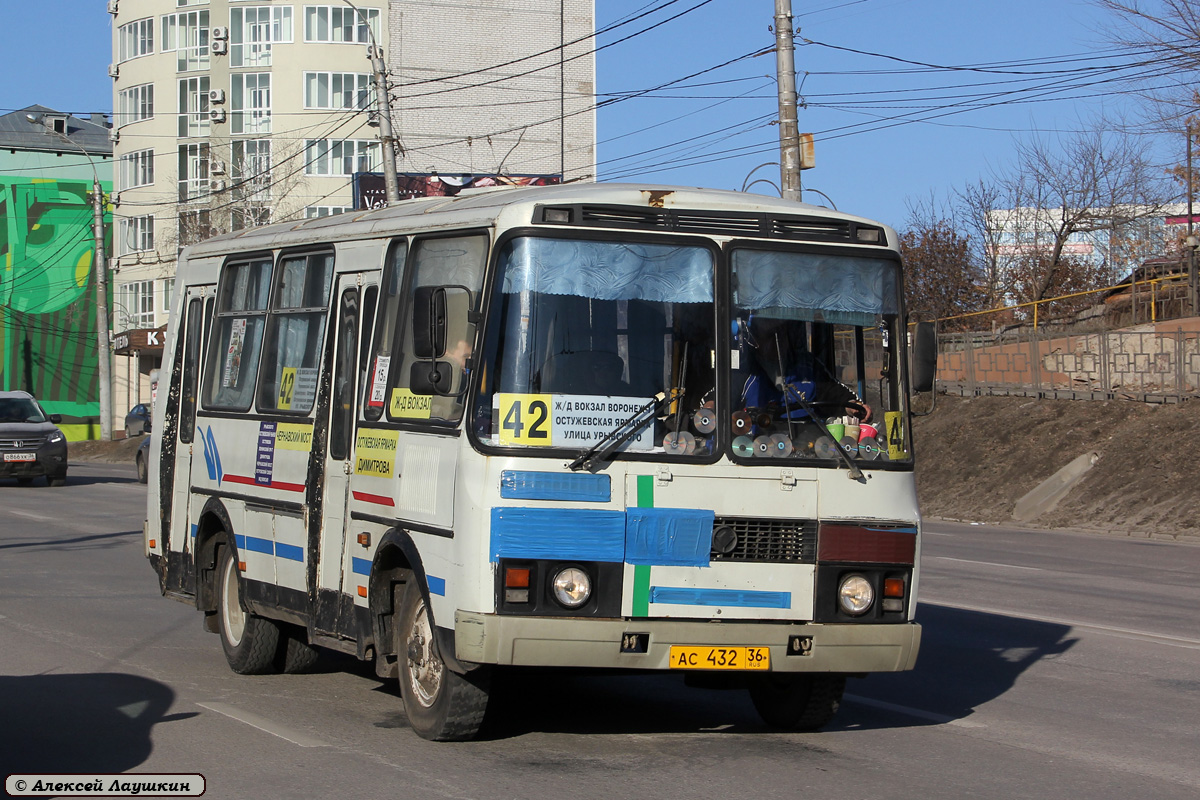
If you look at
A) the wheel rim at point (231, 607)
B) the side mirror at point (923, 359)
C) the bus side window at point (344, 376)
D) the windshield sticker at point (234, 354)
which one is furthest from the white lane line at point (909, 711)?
the windshield sticker at point (234, 354)

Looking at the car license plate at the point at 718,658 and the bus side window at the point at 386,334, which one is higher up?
the bus side window at the point at 386,334

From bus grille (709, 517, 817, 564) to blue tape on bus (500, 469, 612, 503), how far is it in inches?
Answer: 23.1

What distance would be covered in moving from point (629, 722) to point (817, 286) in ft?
8.30

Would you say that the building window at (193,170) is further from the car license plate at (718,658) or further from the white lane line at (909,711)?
the car license plate at (718,658)

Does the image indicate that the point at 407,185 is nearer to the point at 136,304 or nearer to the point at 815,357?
the point at 136,304

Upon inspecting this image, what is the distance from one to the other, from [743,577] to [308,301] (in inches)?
139

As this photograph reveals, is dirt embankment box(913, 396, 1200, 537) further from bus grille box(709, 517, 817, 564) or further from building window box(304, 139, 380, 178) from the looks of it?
building window box(304, 139, 380, 178)

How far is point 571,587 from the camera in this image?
270 inches

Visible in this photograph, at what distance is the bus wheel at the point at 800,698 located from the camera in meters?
7.75

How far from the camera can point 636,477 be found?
22.9ft

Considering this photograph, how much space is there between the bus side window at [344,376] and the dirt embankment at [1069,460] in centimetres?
1766

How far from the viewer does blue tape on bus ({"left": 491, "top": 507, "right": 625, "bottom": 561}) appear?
6785mm

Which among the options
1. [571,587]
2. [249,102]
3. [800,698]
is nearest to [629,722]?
[800,698]

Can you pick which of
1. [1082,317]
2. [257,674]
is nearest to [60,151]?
[1082,317]
